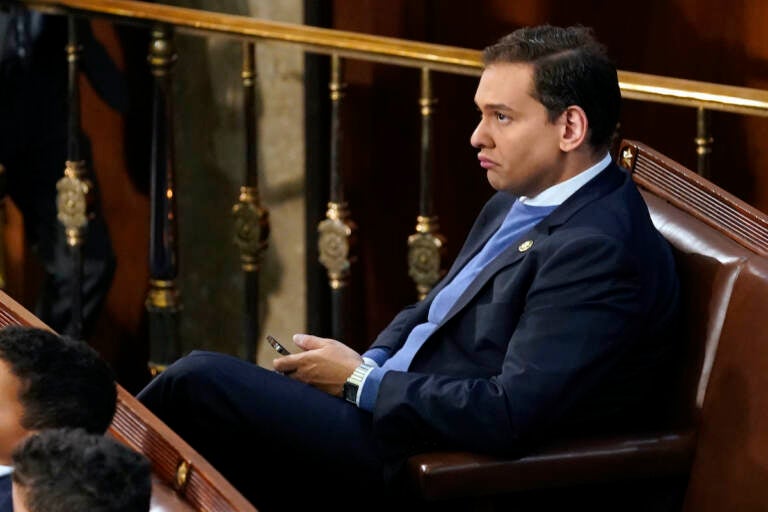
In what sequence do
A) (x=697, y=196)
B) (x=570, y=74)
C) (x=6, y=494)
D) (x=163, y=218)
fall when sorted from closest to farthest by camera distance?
(x=6, y=494) < (x=570, y=74) < (x=697, y=196) < (x=163, y=218)

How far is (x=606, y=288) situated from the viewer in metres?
2.42

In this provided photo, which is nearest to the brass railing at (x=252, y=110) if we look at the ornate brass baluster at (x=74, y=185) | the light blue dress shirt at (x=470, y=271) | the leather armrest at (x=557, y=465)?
the ornate brass baluster at (x=74, y=185)

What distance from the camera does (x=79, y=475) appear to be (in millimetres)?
1652

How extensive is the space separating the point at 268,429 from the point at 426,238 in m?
1.27

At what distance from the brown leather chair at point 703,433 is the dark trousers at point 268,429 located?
0.16 meters

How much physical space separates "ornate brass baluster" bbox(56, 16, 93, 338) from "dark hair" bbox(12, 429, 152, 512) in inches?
93.2

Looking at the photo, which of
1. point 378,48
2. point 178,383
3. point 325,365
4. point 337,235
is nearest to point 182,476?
point 178,383

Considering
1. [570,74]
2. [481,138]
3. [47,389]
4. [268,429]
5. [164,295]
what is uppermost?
[570,74]

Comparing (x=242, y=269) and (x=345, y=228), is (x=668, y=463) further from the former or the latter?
(x=242, y=269)

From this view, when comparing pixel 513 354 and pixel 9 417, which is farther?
pixel 513 354

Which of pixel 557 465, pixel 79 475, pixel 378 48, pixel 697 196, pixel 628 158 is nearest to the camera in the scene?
pixel 79 475

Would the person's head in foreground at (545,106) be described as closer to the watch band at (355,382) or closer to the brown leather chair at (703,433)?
the brown leather chair at (703,433)

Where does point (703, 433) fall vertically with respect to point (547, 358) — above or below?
below

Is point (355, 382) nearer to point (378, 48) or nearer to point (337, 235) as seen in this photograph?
point (378, 48)
